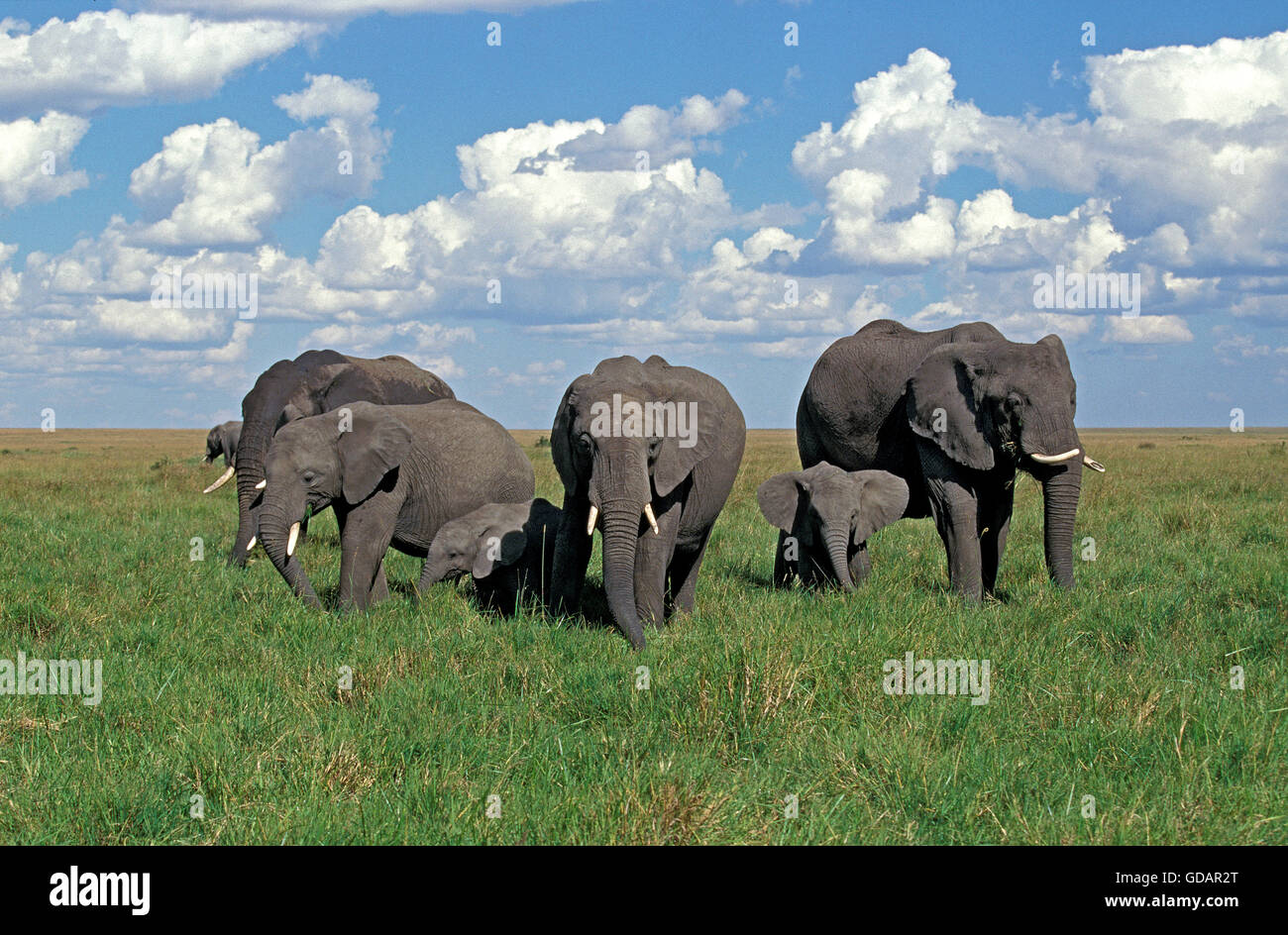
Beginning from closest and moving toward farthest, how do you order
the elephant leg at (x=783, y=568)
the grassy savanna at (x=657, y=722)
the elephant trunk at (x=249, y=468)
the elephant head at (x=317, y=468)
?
the grassy savanna at (x=657, y=722) < the elephant head at (x=317, y=468) < the elephant leg at (x=783, y=568) < the elephant trunk at (x=249, y=468)

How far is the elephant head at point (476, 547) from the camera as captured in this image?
9617 millimetres

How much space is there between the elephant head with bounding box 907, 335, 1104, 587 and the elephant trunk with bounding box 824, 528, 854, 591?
1.15 m

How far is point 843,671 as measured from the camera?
21.7ft

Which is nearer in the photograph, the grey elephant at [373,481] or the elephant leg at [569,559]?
the elephant leg at [569,559]

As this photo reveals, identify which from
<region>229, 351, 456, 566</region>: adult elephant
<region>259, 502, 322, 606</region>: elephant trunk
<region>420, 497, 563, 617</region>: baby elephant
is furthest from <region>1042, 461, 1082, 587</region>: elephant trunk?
<region>229, 351, 456, 566</region>: adult elephant

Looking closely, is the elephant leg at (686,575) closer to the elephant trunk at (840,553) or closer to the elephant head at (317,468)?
the elephant trunk at (840,553)

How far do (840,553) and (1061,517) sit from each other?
2021 mm

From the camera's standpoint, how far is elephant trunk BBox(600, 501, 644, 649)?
7.73 meters

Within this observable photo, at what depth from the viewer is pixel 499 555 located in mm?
9617

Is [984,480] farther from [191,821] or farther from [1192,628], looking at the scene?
[191,821]

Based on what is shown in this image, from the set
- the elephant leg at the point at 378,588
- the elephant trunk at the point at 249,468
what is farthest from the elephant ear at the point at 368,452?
the elephant trunk at the point at 249,468

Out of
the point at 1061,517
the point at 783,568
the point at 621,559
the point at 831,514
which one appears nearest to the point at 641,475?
the point at 621,559

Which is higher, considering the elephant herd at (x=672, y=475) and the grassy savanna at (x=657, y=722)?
the elephant herd at (x=672, y=475)

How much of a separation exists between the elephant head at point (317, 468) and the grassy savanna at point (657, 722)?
1.62 ft
